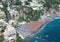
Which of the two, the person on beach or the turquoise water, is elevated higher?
the person on beach

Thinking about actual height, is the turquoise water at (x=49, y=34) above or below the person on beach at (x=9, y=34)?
below

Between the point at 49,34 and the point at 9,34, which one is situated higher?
the point at 9,34

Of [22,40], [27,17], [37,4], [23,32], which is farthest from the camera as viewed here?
[37,4]

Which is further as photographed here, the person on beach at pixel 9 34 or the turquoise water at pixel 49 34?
the turquoise water at pixel 49 34

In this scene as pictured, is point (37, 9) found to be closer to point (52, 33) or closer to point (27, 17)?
point (27, 17)

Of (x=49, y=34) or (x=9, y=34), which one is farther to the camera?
(x=49, y=34)

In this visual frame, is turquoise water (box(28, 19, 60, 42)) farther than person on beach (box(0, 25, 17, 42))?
Yes

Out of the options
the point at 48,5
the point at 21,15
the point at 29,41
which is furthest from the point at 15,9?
the point at 29,41

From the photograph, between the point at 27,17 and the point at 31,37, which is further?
the point at 27,17
